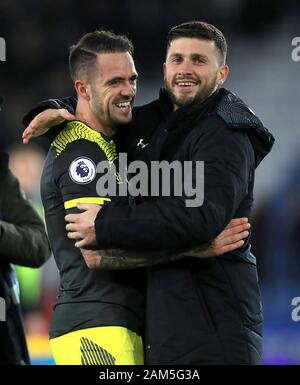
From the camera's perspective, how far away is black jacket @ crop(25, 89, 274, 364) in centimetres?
246

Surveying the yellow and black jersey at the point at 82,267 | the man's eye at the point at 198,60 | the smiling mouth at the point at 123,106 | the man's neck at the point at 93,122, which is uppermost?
the man's eye at the point at 198,60

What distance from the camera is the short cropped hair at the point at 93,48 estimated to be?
291 cm

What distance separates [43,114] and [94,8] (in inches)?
206

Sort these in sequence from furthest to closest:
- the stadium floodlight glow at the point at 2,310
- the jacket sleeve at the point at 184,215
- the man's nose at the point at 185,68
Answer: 1. the stadium floodlight glow at the point at 2,310
2. the man's nose at the point at 185,68
3. the jacket sleeve at the point at 184,215

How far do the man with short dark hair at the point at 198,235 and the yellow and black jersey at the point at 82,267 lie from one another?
2.8 inches

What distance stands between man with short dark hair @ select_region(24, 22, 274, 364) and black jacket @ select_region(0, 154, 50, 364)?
60cm

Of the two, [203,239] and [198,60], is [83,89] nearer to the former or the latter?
[198,60]

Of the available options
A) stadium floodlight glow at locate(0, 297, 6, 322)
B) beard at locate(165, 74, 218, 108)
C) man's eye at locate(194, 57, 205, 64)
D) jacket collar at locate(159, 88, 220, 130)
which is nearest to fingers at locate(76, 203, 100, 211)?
jacket collar at locate(159, 88, 220, 130)

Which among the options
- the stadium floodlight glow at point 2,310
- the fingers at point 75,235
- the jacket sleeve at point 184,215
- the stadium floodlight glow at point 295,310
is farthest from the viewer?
the stadium floodlight glow at point 295,310

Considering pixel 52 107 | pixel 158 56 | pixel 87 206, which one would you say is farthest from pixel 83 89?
pixel 158 56

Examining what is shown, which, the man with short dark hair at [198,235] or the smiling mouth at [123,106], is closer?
the man with short dark hair at [198,235]

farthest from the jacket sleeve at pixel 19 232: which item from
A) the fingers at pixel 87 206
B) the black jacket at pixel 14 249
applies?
the fingers at pixel 87 206

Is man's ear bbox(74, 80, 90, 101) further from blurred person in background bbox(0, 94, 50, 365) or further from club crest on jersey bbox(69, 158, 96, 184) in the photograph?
blurred person in background bbox(0, 94, 50, 365)

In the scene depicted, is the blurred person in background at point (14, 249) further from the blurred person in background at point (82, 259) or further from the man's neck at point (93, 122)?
the man's neck at point (93, 122)
